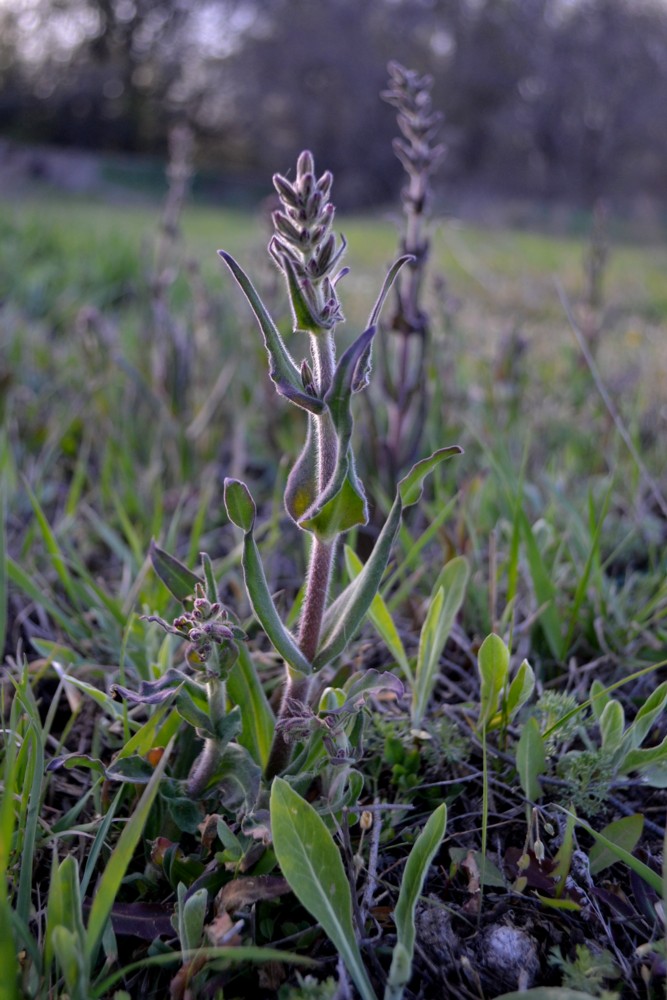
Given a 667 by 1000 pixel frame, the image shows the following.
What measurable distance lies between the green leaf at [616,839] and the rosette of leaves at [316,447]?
1.35 feet

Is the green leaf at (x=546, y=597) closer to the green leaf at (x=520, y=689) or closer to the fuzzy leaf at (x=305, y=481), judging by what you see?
the green leaf at (x=520, y=689)

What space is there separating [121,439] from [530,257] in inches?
274

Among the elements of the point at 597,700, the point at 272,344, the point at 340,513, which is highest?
the point at 272,344

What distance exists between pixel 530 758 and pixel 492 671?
0.41 feet

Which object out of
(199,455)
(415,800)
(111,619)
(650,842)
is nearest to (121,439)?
(199,455)

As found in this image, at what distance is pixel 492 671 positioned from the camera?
111 cm

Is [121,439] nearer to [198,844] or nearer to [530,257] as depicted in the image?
[198,844]

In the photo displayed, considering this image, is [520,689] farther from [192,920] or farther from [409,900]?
[192,920]

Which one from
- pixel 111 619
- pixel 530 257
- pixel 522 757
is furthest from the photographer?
pixel 530 257

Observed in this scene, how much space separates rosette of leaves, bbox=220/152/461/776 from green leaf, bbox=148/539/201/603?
19cm

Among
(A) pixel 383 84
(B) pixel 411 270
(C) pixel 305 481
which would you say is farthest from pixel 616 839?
(A) pixel 383 84

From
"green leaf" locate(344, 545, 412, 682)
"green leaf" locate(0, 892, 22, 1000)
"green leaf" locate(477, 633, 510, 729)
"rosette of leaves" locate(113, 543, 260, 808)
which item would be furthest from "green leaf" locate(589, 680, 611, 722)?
"green leaf" locate(0, 892, 22, 1000)

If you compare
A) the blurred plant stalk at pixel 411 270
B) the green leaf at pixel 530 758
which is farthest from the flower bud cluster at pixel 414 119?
the green leaf at pixel 530 758

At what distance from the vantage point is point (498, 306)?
202 inches
